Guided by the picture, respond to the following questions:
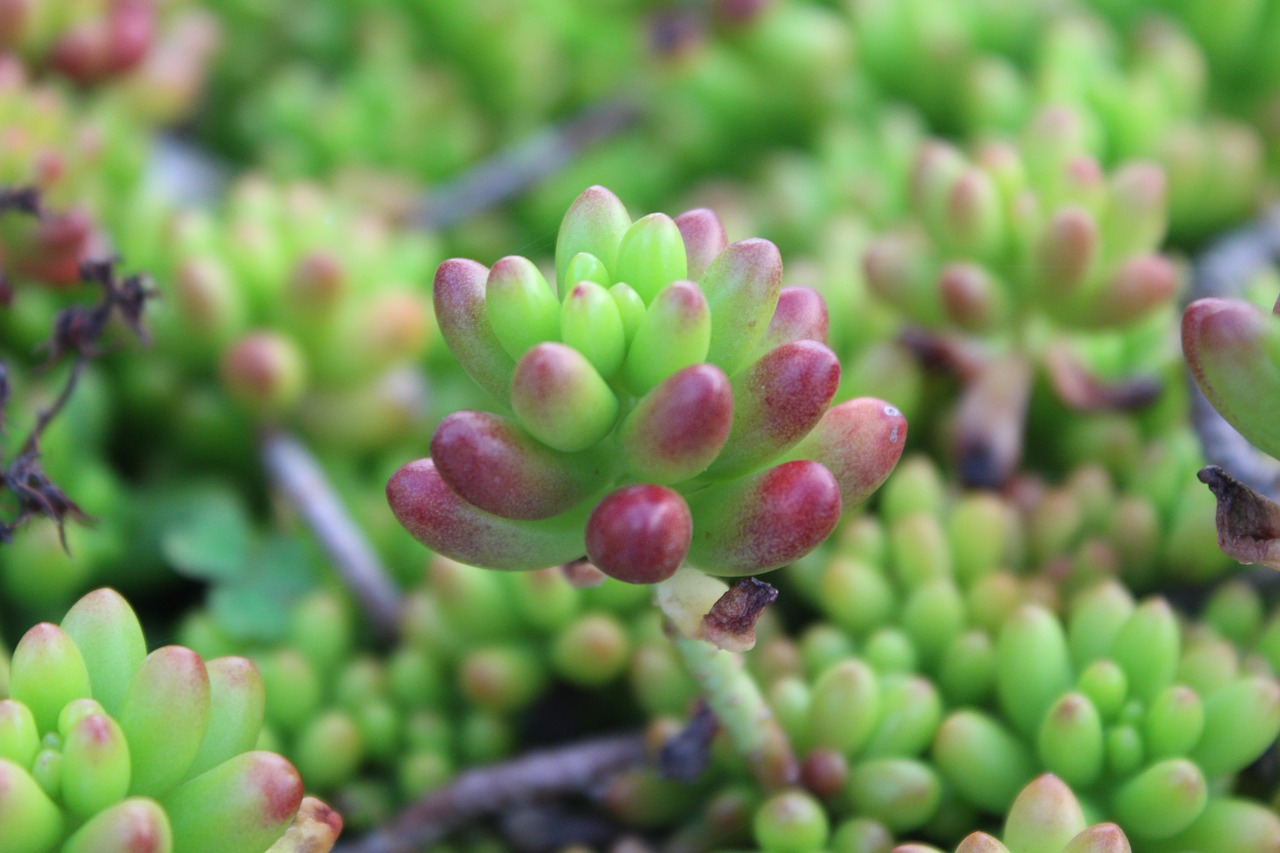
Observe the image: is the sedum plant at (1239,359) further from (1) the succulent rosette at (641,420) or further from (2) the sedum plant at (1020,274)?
→ (2) the sedum plant at (1020,274)

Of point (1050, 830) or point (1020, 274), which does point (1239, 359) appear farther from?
point (1020, 274)

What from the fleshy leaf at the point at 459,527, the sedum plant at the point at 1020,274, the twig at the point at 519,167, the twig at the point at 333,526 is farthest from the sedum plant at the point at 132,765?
the twig at the point at 519,167

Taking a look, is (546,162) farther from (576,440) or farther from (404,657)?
(576,440)

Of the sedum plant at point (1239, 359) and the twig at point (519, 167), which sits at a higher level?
the twig at point (519, 167)

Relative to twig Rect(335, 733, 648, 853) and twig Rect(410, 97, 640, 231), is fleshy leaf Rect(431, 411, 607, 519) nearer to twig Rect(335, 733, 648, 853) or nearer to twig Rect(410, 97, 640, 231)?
twig Rect(335, 733, 648, 853)

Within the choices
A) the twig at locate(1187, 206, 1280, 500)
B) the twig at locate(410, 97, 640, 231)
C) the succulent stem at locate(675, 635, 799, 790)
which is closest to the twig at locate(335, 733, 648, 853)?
the succulent stem at locate(675, 635, 799, 790)

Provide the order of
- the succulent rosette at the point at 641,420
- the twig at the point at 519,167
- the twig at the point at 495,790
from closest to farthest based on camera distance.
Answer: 1. the succulent rosette at the point at 641,420
2. the twig at the point at 495,790
3. the twig at the point at 519,167
